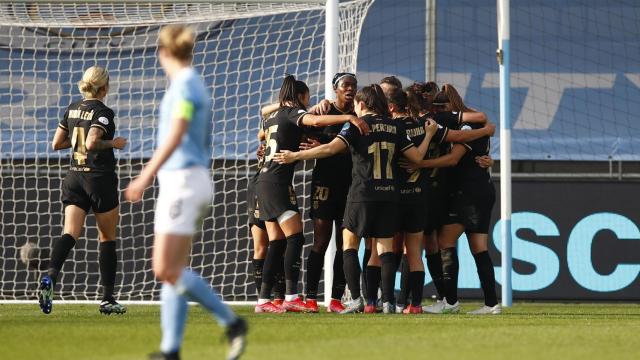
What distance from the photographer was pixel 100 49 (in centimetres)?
1337

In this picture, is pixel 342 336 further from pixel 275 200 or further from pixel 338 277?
pixel 338 277

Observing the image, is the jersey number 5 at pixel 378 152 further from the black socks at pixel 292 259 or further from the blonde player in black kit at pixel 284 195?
the black socks at pixel 292 259

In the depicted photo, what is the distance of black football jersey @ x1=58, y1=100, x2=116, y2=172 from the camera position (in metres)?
9.00

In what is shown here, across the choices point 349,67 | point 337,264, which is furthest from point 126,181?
point 337,264

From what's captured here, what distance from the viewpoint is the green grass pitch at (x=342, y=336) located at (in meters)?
6.04

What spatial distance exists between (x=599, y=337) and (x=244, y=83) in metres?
7.33

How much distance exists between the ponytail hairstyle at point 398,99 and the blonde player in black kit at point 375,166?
266mm

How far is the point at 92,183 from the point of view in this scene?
29.5 feet

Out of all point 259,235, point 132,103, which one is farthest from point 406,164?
point 132,103

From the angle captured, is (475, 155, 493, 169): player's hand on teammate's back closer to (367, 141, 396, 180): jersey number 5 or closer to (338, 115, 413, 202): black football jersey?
(338, 115, 413, 202): black football jersey

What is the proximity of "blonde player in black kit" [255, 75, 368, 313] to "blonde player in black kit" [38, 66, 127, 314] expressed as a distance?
114cm

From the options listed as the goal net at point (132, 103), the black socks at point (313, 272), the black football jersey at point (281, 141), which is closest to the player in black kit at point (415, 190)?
the black socks at point (313, 272)

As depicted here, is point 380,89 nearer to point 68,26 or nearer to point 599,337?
point 599,337

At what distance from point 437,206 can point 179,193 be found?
186 inches
